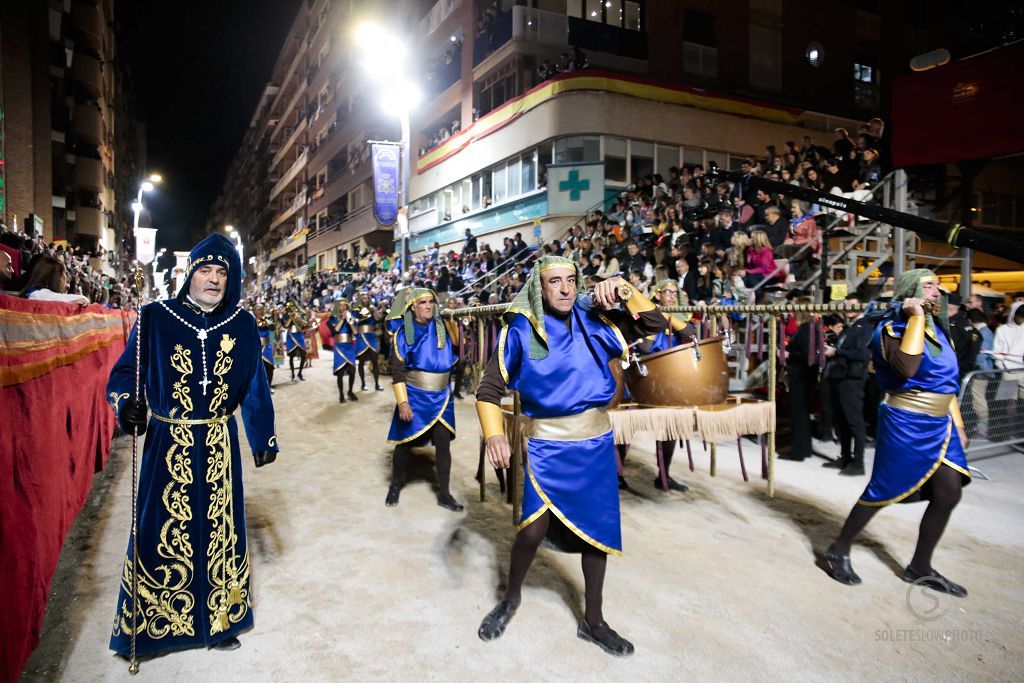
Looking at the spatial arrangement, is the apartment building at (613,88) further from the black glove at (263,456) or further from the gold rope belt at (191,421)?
the gold rope belt at (191,421)

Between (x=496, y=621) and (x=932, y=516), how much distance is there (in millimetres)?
2849

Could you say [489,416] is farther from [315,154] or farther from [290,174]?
[290,174]

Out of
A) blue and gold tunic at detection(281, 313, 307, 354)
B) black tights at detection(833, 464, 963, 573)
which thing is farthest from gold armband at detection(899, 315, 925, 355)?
blue and gold tunic at detection(281, 313, 307, 354)

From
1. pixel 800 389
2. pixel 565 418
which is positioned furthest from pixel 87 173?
pixel 565 418

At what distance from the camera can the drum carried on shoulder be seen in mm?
4922

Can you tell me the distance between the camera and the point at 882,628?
327 cm

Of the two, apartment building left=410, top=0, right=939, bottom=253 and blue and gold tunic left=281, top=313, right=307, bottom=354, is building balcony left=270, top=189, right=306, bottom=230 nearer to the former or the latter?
apartment building left=410, top=0, right=939, bottom=253

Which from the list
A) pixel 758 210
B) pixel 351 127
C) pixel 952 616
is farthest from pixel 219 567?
pixel 351 127

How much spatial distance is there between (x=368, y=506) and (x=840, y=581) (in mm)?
3908

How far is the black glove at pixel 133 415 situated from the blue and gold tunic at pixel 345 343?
375 inches

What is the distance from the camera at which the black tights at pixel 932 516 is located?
3.56 m

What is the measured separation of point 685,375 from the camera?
493cm

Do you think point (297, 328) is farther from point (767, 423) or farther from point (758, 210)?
point (767, 423)

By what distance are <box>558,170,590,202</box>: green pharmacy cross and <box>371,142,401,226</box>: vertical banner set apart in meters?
5.56
